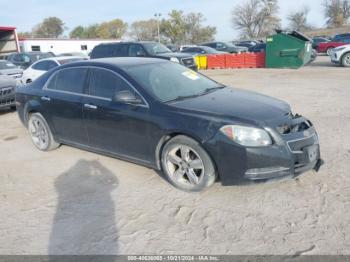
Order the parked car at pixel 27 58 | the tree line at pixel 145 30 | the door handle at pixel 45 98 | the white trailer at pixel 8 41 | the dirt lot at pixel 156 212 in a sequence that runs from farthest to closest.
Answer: the tree line at pixel 145 30, the white trailer at pixel 8 41, the parked car at pixel 27 58, the door handle at pixel 45 98, the dirt lot at pixel 156 212

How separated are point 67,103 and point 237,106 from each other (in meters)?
2.62

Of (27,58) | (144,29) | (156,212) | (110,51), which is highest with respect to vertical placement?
(144,29)

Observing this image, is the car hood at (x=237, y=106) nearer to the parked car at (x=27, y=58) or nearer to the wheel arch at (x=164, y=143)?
the wheel arch at (x=164, y=143)

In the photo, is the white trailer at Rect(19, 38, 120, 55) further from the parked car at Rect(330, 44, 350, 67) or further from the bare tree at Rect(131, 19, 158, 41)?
the bare tree at Rect(131, 19, 158, 41)

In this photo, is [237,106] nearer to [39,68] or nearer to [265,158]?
[265,158]

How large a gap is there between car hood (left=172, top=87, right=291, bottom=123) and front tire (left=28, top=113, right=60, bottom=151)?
2.68m

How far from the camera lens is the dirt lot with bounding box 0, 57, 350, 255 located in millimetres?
3104

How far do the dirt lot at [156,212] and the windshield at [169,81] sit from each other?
113cm

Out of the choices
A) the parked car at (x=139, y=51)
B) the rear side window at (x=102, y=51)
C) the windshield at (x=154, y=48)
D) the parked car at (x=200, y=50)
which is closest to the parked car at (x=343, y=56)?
the parked car at (x=139, y=51)

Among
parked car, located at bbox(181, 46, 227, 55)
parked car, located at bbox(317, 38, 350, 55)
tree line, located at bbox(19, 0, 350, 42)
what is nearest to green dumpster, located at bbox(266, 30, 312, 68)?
parked car, located at bbox(181, 46, 227, 55)

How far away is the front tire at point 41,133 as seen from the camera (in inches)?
229

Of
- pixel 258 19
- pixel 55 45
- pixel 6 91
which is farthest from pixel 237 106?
pixel 258 19

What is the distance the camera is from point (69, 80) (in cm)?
535

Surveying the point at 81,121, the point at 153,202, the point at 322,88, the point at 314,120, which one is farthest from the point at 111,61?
the point at 322,88
